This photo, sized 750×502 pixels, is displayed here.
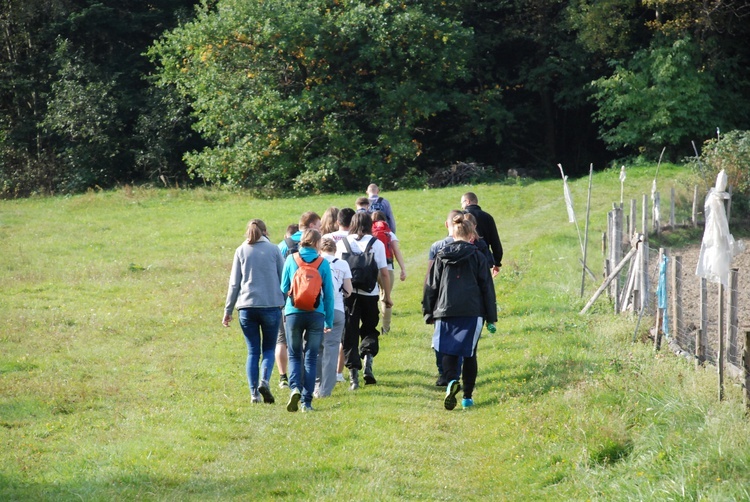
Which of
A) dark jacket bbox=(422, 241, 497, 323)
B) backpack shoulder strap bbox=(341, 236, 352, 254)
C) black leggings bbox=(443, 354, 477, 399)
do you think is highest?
backpack shoulder strap bbox=(341, 236, 352, 254)

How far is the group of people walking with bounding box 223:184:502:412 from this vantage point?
962 centimetres

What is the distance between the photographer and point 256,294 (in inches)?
388

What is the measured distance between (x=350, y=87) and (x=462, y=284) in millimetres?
26369

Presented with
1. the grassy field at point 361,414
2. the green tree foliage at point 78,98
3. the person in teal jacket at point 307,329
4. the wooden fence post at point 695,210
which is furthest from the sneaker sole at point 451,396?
the green tree foliage at point 78,98

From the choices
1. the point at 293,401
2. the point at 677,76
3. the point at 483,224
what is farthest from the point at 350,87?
the point at 293,401

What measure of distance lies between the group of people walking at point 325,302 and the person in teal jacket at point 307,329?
0.01 metres

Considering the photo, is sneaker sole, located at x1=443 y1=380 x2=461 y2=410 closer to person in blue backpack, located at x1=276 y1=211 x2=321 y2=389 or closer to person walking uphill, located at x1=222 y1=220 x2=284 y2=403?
person walking uphill, located at x1=222 y1=220 x2=284 y2=403

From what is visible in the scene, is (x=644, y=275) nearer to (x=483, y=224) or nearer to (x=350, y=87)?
(x=483, y=224)

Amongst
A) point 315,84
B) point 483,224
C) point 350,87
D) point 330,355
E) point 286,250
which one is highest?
point 315,84

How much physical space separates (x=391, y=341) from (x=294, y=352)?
12.0 feet

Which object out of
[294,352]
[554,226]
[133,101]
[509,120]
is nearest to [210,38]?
[133,101]

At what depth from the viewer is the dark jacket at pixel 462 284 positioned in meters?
9.77

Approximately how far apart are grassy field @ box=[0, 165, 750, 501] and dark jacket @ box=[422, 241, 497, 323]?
103 cm

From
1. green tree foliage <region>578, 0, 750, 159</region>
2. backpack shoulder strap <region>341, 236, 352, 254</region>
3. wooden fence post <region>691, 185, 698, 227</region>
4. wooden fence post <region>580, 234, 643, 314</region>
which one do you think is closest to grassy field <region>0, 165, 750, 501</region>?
wooden fence post <region>580, 234, 643, 314</region>
